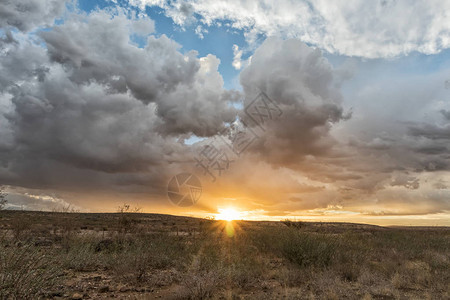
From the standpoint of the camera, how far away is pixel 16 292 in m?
5.43

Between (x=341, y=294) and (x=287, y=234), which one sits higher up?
(x=287, y=234)

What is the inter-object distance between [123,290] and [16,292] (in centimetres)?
326

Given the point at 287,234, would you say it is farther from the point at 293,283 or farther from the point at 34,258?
the point at 34,258

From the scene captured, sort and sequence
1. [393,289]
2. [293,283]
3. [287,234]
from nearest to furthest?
[393,289], [293,283], [287,234]

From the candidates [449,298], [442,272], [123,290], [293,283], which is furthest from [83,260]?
[442,272]

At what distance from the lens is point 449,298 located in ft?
26.1

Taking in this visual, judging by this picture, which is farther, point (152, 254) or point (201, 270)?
point (152, 254)

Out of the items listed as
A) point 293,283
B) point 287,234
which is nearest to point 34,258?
point 293,283

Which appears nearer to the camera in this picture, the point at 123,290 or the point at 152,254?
the point at 123,290

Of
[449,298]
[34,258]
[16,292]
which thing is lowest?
[449,298]

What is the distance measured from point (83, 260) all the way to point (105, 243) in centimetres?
420

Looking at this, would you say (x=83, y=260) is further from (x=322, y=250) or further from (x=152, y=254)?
(x=322, y=250)

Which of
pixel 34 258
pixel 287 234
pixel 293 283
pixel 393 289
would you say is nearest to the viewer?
pixel 34 258

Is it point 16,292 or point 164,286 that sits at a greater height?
point 16,292
